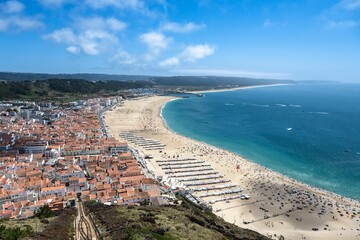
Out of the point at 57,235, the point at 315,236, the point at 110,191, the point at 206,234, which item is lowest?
Result: the point at 315,236

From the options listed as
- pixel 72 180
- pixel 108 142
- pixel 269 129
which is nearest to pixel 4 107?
pixel 108 142

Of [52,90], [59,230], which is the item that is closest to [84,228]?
[59,230]

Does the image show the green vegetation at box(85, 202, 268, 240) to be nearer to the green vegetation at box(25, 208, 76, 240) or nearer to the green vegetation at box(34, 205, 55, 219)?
the green vegetation at box(25, 208, 76, 240)

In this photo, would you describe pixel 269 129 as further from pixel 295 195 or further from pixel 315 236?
pixel 315 236

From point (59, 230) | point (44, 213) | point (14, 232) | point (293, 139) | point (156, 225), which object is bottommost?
point (293, 139)

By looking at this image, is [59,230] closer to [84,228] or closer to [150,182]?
[84,228]

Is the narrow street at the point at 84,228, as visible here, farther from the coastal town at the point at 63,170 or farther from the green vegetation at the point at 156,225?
the coastal town at the point at 63,170
